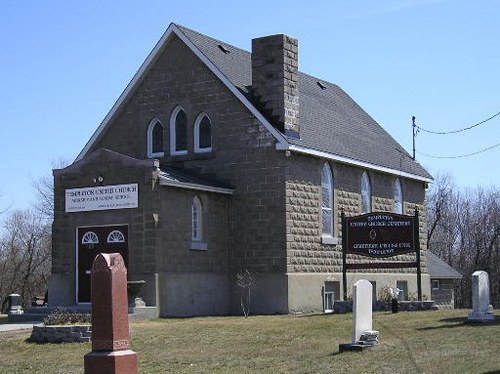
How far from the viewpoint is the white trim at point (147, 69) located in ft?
103

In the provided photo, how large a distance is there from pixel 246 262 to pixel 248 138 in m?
4.30

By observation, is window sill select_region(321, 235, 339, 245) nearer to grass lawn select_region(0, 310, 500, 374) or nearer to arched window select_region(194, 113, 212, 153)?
arched window select_region(194, 113, 212, 153)

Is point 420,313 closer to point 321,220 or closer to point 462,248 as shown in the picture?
point 321,220

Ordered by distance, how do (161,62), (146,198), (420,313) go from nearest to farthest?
(420,313), (146,198), (161,62)

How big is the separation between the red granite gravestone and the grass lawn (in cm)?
445

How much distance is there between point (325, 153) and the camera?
33156 mm

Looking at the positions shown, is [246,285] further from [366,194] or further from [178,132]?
[366,194]

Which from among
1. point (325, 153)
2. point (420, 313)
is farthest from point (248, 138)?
point (420, 313)

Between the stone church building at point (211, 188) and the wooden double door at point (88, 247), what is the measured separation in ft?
0.12

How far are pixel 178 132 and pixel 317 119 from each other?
5686mm

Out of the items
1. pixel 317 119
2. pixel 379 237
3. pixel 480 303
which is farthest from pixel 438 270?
pixel 480 303

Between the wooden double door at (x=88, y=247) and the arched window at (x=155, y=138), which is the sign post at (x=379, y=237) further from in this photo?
the arched window at (x=155, y=138)

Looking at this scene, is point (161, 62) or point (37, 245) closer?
point (161, 62)

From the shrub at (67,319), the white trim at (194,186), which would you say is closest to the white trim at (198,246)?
the white trim at (194,186)
